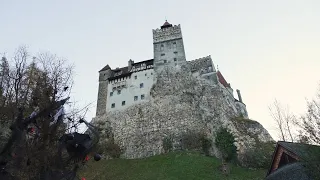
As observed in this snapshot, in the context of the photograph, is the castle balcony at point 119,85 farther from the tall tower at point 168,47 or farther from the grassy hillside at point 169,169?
the grassy hillside at point 169,169

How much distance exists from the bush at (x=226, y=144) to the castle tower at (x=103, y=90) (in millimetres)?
21440

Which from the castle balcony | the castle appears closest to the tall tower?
the castle

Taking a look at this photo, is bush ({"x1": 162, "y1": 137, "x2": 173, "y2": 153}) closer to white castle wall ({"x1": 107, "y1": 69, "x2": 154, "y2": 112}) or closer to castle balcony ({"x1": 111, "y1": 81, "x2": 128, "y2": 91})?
white castle wall ({"x1": 107, "y1": 69, "x2": 154, "y2": 112})

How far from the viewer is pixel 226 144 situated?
122 ft

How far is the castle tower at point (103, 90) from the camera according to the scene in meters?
49.3

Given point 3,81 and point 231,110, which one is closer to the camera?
point 3,81

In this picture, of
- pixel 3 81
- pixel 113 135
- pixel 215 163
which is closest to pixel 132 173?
pixel 215 163

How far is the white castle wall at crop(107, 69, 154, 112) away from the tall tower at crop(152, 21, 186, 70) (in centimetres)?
299

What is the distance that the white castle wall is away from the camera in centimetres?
4872

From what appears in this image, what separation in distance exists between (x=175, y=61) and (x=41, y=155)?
43039mm

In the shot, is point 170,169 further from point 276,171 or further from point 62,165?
point 62,165

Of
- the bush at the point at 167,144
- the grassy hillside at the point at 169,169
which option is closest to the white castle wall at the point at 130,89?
the bush at the point at 167,144

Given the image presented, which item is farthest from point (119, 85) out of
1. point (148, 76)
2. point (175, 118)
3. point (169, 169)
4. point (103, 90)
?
point (169, 169)

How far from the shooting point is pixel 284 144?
60.6 ft
